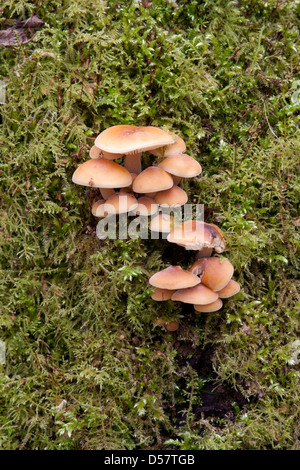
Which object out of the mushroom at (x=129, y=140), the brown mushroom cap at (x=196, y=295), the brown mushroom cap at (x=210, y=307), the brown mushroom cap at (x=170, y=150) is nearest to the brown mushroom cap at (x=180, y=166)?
the brown mushroom cap at (x=170, y=150)

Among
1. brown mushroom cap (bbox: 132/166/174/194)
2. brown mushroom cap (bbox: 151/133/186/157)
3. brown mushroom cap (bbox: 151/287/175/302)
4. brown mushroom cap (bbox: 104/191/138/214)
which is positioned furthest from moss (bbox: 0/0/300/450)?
brown mushroom cap (bbox: 132/166/174/194)

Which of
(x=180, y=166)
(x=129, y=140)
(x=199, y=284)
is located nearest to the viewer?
(x=129, y=140)

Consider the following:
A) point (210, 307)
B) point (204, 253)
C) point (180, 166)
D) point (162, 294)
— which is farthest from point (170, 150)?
point (210, 307)

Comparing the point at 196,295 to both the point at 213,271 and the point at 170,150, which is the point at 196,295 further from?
the point at 170,150

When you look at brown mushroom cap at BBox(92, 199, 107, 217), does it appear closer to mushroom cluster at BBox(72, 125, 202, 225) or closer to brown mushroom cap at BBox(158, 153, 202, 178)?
mushroom cluster at BBox(72, 125, 202, 225)

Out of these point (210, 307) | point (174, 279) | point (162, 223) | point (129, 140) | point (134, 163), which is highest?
point (129, 140)

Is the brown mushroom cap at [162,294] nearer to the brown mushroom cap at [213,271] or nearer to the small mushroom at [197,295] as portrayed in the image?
the small mushroom at [197,295]
